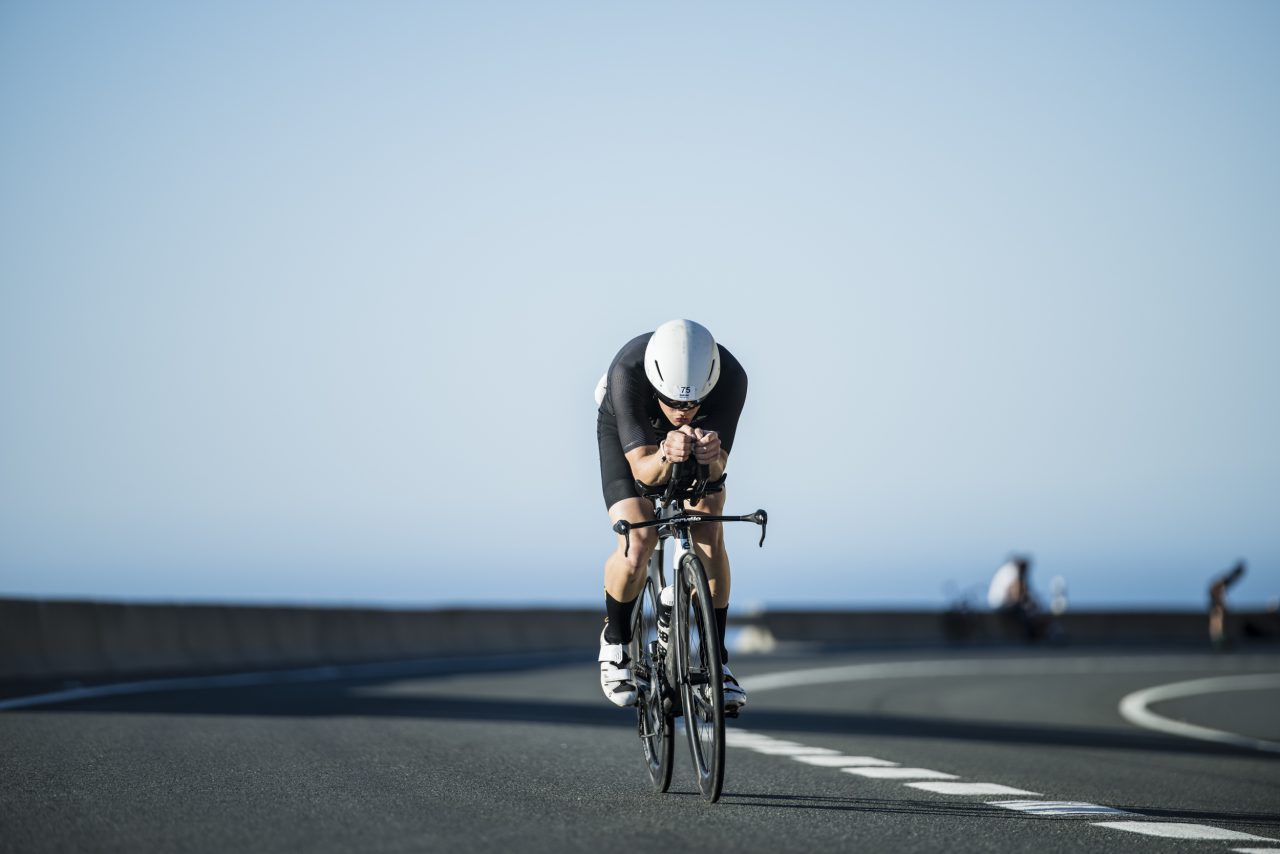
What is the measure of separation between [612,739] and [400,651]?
53.9 feet

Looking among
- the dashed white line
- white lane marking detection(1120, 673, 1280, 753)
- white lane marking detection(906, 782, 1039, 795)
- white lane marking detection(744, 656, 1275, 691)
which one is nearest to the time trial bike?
white lane marking detection(906, 782, 1039, 795)

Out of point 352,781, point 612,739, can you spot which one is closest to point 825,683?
point 612,739

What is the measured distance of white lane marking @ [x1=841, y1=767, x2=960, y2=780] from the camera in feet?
33.2

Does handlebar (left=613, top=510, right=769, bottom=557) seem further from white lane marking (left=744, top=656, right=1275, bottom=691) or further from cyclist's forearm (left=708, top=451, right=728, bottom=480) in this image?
white lane marking (left=744, top=656, right=1275, bottom=691)

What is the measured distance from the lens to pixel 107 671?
2006 centimetres

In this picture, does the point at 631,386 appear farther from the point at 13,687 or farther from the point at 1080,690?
the point at 1080,690

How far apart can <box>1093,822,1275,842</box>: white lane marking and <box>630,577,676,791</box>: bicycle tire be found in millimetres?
1907

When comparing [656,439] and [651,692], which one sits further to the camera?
[651,692]

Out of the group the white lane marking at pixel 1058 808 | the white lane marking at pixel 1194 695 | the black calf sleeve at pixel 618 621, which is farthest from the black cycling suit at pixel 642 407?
the white lane marking at pixel 1194 695

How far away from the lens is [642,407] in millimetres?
8102

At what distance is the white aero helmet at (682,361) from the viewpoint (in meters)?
7.71

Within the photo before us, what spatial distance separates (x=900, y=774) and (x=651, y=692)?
2417 mm

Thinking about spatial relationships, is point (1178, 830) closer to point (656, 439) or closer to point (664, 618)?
point (664, 618)

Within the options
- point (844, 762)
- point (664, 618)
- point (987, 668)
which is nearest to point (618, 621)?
point (664, 618)
